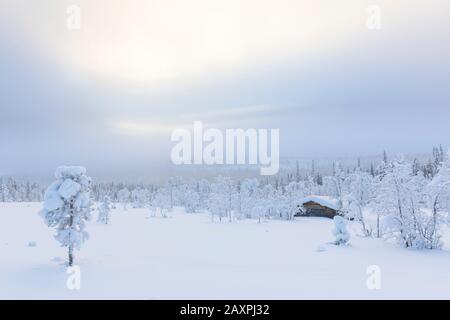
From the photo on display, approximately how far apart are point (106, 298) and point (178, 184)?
9404 cm

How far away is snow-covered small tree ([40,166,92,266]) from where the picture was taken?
52.3 ft

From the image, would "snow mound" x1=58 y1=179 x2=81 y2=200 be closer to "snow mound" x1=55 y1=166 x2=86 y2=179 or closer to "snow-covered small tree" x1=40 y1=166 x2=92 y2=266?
"snow-covered small tree" x1=40 y1=166 x2=92 y2=266

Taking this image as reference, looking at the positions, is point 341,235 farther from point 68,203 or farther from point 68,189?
point 68,189

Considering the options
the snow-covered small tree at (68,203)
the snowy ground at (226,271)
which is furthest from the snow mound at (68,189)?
the snowy ground at (226,271)

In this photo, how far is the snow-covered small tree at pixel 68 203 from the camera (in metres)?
15.9

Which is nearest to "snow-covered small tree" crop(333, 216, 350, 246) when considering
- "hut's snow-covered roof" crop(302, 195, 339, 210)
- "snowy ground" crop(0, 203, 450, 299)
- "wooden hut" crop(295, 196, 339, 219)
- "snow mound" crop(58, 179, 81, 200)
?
"snowy ground" crop(0, 203, 450, 299)

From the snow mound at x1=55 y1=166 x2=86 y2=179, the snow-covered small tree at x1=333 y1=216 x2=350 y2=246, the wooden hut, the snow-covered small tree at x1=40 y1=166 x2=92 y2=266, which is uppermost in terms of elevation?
the snow mound at x1=55 y1=166 x2=86 y2=179

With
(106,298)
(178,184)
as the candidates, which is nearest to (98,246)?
(106,298)

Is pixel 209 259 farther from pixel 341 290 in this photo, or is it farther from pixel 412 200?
pixel 412 200

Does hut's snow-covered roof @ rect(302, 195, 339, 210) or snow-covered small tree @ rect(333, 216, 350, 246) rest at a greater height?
snow-covered small tree @ rect(333, 216, 350, 246)

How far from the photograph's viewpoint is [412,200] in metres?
24.5

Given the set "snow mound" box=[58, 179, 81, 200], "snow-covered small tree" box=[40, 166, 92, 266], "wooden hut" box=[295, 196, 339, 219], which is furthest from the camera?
"wooden hut" box=[295, 196, 339, 219]

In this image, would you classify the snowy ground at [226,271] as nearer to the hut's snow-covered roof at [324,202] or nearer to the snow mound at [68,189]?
the snow mound at [68,189]

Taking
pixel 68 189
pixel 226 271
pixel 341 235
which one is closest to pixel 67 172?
pixel 68 189
